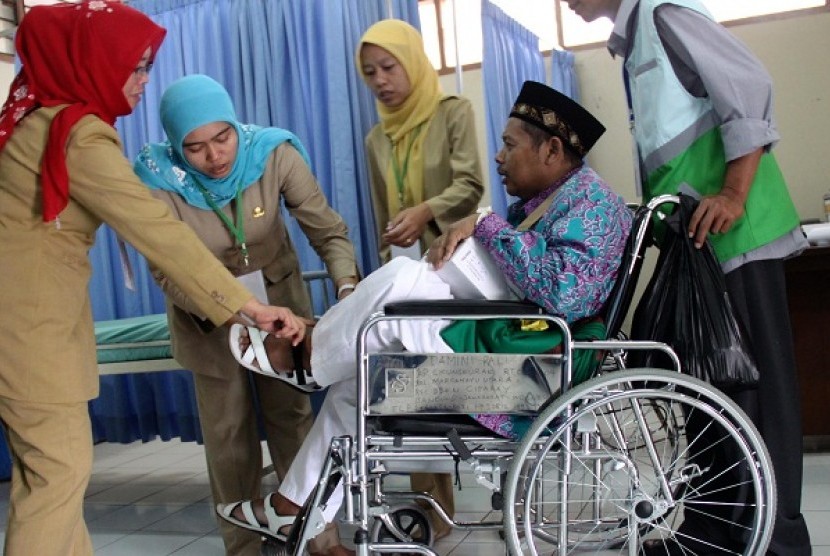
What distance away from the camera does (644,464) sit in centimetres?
197

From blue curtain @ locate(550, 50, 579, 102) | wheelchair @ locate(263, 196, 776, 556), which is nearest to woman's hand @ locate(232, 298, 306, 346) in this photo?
wheelchair @ locate(263, 196, 776, 556)

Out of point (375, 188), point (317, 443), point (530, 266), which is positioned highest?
point (375, 188)

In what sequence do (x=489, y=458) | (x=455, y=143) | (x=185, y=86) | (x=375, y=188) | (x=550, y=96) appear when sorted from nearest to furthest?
(x=489, y=458), (x=550, y=96), (x=185, y=86), (x=455, y=143), (x=375, y=188)

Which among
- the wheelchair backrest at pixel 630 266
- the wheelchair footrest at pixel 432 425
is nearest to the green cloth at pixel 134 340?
the wheelchair footrest at pixel 432 425

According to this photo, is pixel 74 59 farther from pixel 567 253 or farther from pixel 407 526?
pixel 407 526

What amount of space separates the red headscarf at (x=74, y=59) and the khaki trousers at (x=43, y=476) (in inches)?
16.5

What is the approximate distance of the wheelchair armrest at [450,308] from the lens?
67.5 inches

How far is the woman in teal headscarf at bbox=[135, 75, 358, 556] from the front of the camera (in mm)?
2328

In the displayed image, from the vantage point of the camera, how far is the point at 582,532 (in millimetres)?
2033

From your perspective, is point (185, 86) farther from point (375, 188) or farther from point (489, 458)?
point (489, 458)

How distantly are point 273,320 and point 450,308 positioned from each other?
42 cm

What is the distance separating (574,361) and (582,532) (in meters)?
0.45

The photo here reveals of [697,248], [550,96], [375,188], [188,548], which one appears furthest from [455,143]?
[188,548]

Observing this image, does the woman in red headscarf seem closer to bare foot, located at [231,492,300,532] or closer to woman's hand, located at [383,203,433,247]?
bare foot, located at [231,492,300,532]
